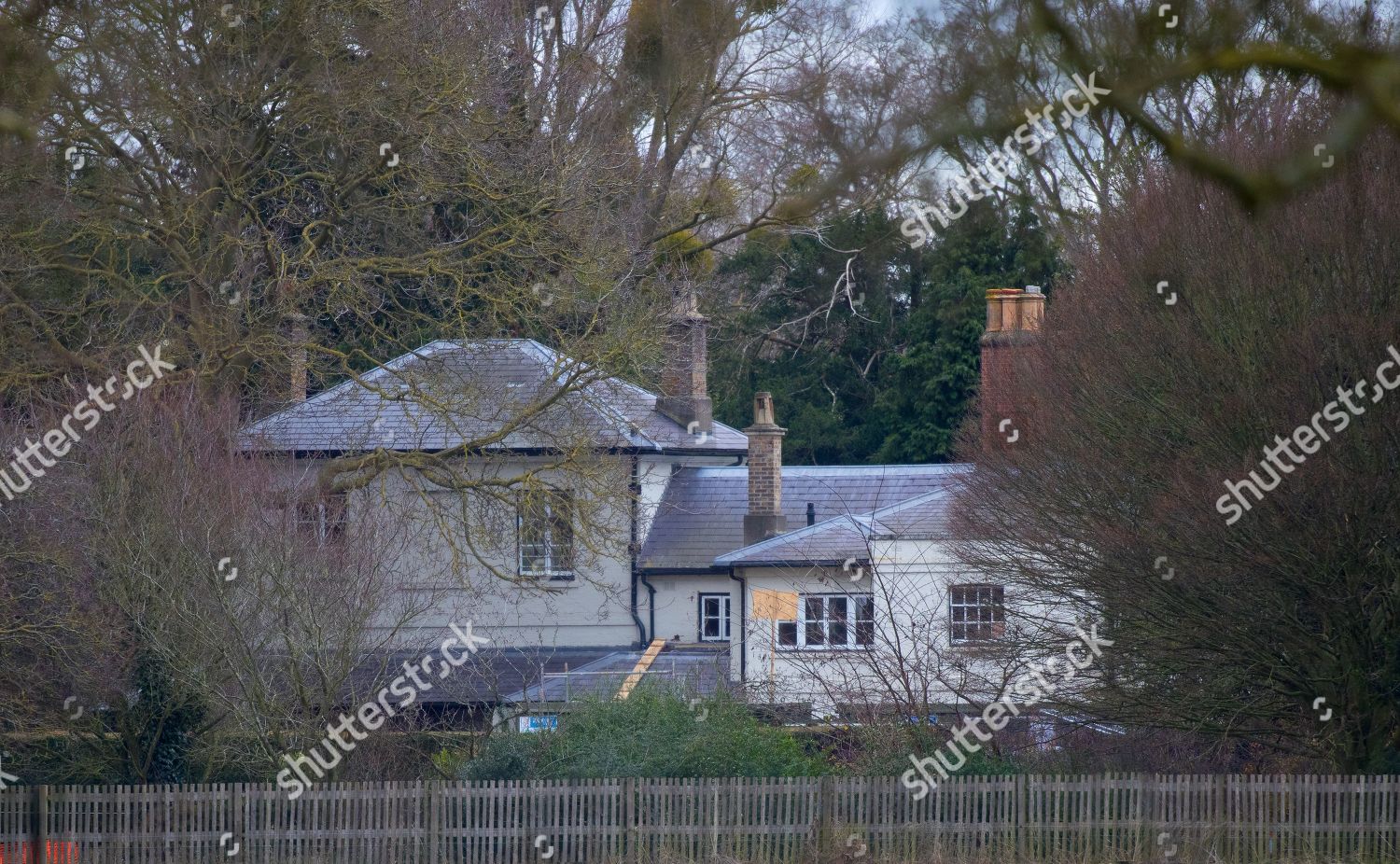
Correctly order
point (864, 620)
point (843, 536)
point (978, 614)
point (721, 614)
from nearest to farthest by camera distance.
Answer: point (978, 614) → point (864, 620) → point (843, 536) → point (721, 614)

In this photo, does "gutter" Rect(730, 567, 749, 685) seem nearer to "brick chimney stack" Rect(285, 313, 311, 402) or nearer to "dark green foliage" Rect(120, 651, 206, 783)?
"brick chimney stack" Rect(285, 313, 311, 402)

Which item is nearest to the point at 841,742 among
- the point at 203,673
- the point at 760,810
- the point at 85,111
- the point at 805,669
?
the point at 805,669

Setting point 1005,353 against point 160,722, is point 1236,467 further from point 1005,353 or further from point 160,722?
point 160,722

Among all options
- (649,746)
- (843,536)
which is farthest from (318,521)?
(843,536)

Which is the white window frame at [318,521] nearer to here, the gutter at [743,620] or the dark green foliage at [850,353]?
the gutter at [743,620]

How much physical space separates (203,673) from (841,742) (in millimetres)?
7443

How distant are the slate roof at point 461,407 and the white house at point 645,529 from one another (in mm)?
53

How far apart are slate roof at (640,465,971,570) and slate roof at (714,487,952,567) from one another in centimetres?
209

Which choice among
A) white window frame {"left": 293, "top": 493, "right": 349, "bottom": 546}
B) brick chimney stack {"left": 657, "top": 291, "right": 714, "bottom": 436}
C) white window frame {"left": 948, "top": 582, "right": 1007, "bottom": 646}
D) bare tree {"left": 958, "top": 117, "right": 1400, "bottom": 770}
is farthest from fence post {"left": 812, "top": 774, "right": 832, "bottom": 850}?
brick chimney stack {"left": 657, "top": 291, "right": 714, "bottom": 436}

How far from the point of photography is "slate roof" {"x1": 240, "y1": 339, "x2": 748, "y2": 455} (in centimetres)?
1895

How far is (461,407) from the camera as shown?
18781 mm

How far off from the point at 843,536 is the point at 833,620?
5.22m

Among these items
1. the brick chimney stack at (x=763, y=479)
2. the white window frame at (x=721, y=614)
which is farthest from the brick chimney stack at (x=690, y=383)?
the white window frame at (x=721, y=614)

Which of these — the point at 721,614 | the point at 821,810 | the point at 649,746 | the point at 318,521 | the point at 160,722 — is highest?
the point at 318,521
